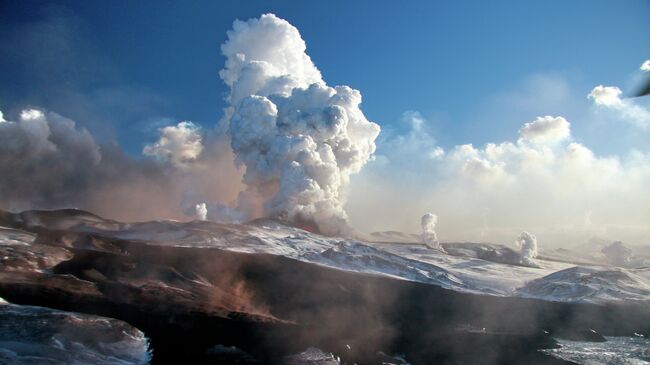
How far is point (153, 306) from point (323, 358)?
1812 cm

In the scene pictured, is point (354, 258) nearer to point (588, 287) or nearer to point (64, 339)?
point (588, 287)

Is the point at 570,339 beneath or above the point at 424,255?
beneath

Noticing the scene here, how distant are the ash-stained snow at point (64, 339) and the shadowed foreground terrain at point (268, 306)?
1878 mm

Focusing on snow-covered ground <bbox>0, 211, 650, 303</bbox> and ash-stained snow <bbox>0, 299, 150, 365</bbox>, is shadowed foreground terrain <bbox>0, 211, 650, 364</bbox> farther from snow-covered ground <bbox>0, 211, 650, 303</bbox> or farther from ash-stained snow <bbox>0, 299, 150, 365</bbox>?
snow-covered ground <bbox>0, 211, 650, 303</bbox>

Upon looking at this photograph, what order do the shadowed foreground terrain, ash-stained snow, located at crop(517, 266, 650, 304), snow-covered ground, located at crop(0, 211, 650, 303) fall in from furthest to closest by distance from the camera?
1. ash-stained snow, located at crop(517, 266, 650, 304)
2. snow-covered ground, located at crop(0, 211, 650, 303)
3. the shadowed foreground terrain

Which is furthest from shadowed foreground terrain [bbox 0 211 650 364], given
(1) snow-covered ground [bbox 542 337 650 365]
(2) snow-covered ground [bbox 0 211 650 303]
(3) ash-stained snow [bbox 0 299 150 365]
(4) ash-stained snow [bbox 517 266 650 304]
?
(4) ash-stained snow [bbox 517 266 650 304]

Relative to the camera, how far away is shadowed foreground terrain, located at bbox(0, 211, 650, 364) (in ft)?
112

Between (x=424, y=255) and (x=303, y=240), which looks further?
(x=424, y=255)

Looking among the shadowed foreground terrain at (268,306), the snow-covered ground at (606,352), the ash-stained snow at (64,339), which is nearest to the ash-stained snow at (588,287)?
the shadowed foreground terrain at (268,306)

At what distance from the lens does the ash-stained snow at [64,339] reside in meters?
23.6

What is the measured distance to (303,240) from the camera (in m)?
94.2

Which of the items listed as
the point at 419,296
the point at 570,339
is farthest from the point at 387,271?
the point at 570,339

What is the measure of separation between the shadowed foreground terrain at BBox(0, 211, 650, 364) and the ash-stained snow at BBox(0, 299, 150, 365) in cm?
188

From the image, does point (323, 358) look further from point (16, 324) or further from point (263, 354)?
point (16, 324)
